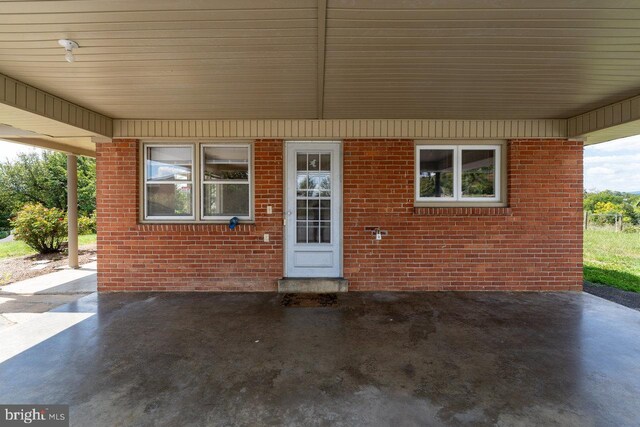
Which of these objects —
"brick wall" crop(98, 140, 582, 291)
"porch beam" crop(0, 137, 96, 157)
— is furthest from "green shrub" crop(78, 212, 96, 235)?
"brick wall" crop(98, 140, 582, 291)

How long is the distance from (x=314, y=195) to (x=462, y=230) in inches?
98.3

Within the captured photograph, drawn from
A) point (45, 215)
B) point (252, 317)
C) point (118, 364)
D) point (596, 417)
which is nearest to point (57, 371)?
point (118, 364)

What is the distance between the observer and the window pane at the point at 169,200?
5.19 m

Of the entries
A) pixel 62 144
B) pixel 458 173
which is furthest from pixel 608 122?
pixel 62 144

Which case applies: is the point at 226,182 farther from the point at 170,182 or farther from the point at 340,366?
the point at 340,366

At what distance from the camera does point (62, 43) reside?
2.60 metres

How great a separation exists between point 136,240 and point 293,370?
3.71 meters

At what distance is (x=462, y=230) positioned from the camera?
5.06m

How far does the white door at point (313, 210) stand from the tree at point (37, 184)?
49.1 feet

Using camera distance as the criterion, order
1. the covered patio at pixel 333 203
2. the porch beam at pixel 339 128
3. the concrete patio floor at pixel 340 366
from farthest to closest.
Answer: the porch beam at pixel 339 128
the covered patio at pixel 333 203
the concrete patio floor at pixel 340 366

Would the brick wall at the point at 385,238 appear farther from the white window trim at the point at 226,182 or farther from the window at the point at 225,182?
the window at the point at 225,182

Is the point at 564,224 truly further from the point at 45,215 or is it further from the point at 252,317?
the point at 45,215

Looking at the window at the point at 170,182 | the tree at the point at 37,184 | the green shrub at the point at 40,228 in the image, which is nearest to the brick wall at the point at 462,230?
the window at the point at 170,182

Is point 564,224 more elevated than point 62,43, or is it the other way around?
point 62,43
